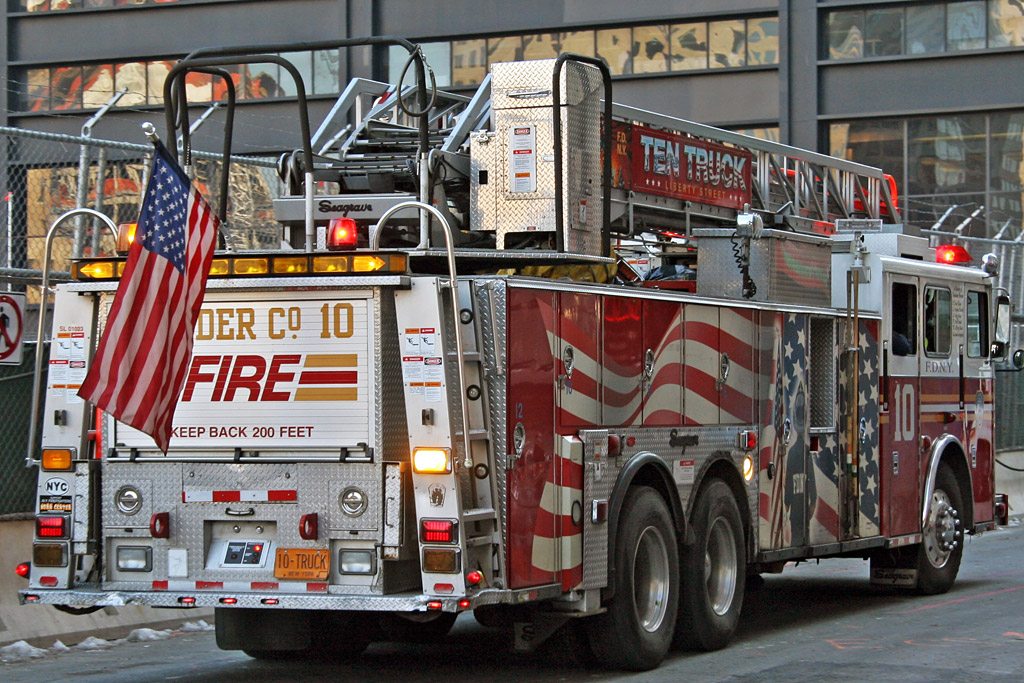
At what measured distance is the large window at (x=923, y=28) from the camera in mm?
37438

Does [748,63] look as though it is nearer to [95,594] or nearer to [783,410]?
[783,410]

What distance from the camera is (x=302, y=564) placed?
796 cm

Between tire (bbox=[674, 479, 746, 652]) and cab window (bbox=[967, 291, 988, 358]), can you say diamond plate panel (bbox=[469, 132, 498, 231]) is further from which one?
cab window (bbox=[967, 291, 988, 358])

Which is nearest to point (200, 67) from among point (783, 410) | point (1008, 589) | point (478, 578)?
point (478, 578)

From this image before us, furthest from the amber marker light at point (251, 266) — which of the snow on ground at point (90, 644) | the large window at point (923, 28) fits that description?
the large window at point (923, 28)

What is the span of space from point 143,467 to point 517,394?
85.2 inches

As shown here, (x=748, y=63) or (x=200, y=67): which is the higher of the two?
(x=748, y=63)

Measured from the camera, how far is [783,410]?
36.0 feet

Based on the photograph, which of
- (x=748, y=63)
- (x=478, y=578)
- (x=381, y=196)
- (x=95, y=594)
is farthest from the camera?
(x=748, y=63)

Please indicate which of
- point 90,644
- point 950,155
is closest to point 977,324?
point 90,644

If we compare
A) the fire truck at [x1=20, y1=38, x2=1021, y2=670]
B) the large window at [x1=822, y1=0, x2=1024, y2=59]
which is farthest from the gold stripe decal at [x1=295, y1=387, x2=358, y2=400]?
the large window at [x1=822, y1=0, x2=1024, y2=59]

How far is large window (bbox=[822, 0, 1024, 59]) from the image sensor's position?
3744cm

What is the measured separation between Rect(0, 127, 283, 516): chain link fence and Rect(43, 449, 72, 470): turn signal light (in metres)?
2.14

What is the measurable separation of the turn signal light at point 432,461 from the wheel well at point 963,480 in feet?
23.2
